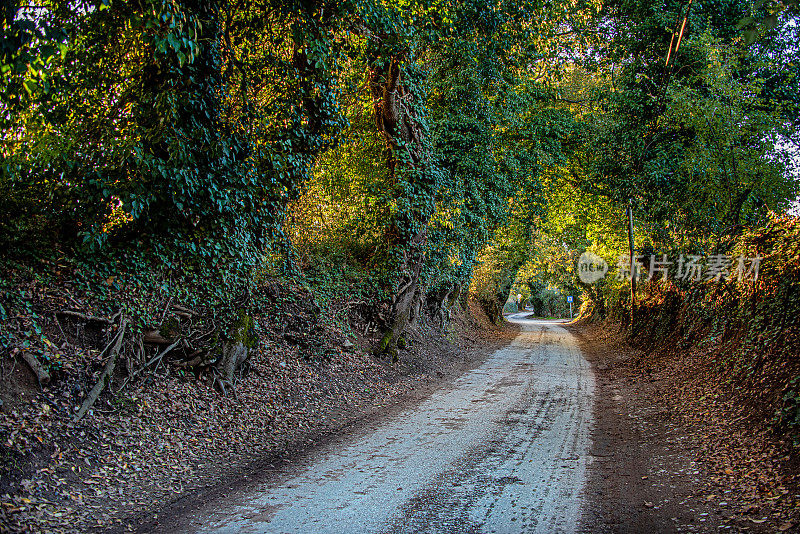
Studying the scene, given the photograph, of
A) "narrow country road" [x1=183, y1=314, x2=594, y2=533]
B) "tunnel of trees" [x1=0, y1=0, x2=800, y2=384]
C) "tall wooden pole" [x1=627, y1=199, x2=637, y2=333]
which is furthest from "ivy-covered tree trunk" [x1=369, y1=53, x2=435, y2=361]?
"tall wooden pole" [x1=627, y1=199, x2=637, y2=333]

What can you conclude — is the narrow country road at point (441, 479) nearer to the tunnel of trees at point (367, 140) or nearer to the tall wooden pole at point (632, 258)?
the tunnel of trees at point (367, 140)

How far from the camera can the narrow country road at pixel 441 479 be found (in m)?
4.12

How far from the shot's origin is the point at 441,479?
5066 mm

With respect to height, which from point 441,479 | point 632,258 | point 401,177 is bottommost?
point 441,479

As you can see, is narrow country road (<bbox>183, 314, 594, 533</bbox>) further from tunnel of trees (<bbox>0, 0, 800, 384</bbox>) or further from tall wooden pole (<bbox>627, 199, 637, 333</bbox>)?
tall wooden pole (<bbox>627, 199, 637, 333</bbox>)

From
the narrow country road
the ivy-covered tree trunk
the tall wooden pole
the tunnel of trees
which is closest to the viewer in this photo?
the narrow country road

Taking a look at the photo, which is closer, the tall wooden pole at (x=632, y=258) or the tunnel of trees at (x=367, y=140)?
the tunnel of trees at (x=367, y=140)

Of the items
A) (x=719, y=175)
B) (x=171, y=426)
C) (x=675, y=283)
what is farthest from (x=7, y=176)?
(x=675, y=283)

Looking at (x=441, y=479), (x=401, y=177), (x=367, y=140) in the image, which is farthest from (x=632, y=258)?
(x=441, y=479)

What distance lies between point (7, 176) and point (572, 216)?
64.7ft

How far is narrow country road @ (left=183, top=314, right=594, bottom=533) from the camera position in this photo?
4.12 meters

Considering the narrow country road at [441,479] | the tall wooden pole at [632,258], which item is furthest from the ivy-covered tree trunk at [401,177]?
the tall wooden pole at [632,258]

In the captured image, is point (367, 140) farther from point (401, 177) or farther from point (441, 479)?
point (441, 479)

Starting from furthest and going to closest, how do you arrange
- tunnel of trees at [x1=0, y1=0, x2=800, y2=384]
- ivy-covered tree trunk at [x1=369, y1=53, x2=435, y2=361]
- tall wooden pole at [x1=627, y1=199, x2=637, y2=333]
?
tall wooden pole at [x1=627, y1=199, x2=637, y2=333], ivy-covered tree trunk at [x1=369, y1=53, x2=435, y2=361], tunnel of trees at [x1=0, y1=0, x2=800, y2=384]
